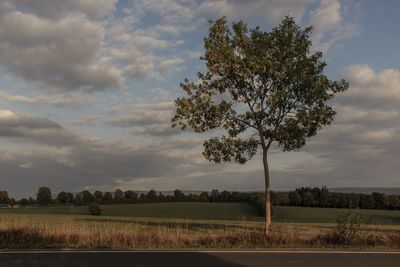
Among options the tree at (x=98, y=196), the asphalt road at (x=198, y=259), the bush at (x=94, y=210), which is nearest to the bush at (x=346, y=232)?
the asphalt road at (x=198, y=259)

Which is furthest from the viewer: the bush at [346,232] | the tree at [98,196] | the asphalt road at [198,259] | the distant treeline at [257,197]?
the tree at [98,196]

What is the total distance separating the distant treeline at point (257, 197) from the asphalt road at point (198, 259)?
2722 inches

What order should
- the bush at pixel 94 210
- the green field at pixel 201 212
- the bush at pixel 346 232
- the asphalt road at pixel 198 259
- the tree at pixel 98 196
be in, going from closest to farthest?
1. the asphalt road at pixel 198 259
2. the bush at pixel 346 232
3. the green field at pixel 201 212
4. the bush at pixel 94 210
5. the tree at pixel 98 196

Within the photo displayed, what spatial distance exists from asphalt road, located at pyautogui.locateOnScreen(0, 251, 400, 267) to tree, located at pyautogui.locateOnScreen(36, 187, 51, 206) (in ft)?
305

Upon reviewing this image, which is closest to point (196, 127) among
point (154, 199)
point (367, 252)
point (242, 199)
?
point (367, 252)

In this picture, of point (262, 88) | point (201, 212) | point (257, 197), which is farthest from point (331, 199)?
point (262, 88)

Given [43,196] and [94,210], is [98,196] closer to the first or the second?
[43,196]

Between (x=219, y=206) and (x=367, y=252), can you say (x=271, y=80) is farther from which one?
(x=219, y=206)

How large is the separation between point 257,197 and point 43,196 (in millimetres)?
44030

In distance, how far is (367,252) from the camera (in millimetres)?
16516

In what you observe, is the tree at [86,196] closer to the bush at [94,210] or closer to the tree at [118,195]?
the tree at [118,195]

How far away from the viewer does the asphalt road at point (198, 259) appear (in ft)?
45.0

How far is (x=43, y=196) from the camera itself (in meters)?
107

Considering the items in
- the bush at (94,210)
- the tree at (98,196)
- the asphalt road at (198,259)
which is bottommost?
the asphalt road at (198,259)
